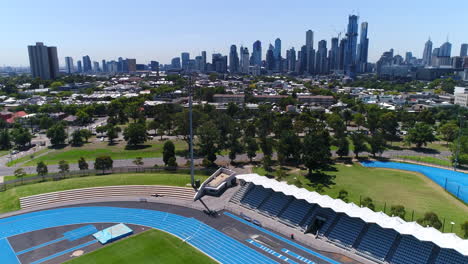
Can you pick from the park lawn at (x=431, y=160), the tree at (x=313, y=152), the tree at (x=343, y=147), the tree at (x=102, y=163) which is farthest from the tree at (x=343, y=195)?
the tree at (x=102, y=163)

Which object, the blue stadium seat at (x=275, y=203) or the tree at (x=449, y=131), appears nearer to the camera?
the blue stadium seat at (x=275, y=203)

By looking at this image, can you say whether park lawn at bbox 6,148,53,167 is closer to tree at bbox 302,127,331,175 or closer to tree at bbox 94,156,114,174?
tree at bbox 94,156,114,174

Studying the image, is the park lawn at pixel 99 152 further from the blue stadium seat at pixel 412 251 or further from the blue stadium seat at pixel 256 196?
the blue stadium seat at pixel 412 251

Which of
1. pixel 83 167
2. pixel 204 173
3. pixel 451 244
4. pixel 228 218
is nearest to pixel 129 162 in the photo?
pixel 83 167

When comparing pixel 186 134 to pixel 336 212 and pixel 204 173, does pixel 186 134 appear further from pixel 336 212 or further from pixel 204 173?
pixel 336 212

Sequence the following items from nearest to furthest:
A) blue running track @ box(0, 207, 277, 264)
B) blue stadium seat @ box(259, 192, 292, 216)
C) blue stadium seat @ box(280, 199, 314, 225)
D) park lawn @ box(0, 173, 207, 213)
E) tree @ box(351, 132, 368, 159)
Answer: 1. blue running track @ box(0, 207, 277, 264)
2. blue stadium seat @ box(280, 199, 314, 225)
3. blue stadium seat @ box(259, 192, 292, 216)
4. park lawn @ box(0, 173, 207, 213)
5. tree @ box(351, 132, 368, 159)

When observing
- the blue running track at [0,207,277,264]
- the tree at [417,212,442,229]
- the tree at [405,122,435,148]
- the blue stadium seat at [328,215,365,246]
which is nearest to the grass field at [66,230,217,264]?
the blue running track at [0,207,277,264]
